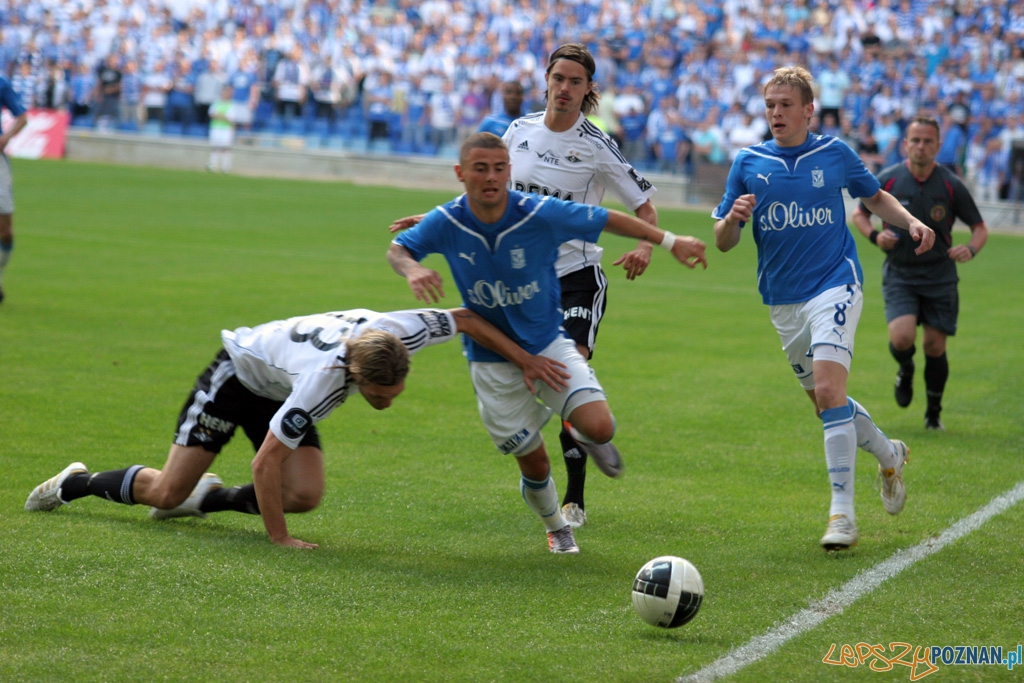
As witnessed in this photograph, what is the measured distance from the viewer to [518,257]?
5.31 m

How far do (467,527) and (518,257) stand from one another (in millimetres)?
1505

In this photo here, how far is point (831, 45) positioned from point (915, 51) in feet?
6.78

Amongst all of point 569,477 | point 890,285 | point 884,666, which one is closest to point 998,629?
point 884,666

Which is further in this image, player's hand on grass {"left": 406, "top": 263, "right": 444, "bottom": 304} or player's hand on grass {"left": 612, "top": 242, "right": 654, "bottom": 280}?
player's hand on grass {"left": 612, "top": 242, "right": 654, "bottom": 280}

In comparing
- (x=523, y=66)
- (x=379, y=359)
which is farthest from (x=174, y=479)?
(x=523, y=66)

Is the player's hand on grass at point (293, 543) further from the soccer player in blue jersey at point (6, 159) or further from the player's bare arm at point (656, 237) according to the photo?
the soccer player in blue jersey at point (6, 159)

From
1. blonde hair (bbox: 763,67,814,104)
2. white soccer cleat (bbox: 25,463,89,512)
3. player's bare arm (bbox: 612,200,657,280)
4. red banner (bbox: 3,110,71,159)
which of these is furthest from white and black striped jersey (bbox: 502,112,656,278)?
red banner (bbox: 3,110,71,159)

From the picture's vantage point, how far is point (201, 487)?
19.0 ft

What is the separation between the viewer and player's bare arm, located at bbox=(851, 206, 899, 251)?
7.75 metres

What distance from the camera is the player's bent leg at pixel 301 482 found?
562 cm

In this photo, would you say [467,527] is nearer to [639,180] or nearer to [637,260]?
[637,260]

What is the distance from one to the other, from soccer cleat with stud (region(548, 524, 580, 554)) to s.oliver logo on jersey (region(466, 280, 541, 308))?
115 cm

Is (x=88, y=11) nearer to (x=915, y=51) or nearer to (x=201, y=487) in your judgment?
(x=915, y=51)

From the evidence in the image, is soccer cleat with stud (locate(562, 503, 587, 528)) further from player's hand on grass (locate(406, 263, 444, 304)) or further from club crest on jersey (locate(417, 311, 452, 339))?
player's hand on grass (locate(406, 263, 444, 304))
